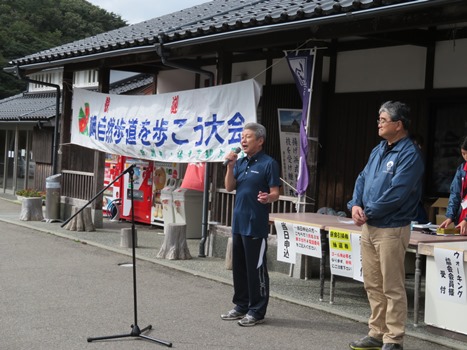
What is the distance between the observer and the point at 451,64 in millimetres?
8617

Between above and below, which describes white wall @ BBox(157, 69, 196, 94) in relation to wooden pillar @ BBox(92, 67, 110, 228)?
above

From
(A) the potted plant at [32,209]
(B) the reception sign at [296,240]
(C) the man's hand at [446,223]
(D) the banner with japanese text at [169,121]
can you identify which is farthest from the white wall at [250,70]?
(C) the man's hand at [446,223]

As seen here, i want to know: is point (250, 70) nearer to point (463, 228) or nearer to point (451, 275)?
point (463, 228)

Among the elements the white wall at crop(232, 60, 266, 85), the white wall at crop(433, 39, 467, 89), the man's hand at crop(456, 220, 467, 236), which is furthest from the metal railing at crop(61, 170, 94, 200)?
the man's hand at crop(456, 220, 467, 236)

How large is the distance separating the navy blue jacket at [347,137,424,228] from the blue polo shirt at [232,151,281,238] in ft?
3.93

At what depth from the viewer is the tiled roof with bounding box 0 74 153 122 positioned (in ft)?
57.2

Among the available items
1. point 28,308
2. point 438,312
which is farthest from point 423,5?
point 28,308

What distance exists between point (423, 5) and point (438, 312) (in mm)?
2927

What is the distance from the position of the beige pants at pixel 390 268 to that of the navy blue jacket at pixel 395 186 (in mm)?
93

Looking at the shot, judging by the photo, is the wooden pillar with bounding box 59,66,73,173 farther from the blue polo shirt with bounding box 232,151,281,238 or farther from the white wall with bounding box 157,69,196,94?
the blue polo shirt with bounding box 232,151,281,238

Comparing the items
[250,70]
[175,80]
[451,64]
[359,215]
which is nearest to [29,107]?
[175,80]

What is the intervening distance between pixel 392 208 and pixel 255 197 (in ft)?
5.10

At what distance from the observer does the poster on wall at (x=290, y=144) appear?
10383 millimetres

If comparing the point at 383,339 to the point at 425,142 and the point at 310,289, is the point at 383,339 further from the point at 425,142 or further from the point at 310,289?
the point at 425,142
